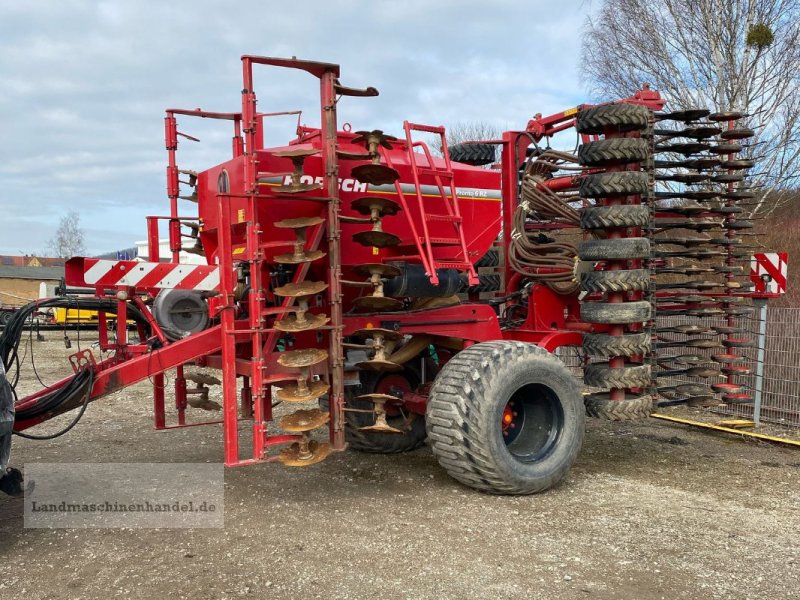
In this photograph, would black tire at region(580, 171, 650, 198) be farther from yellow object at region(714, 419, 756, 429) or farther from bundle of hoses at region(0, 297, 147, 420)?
bundle of hoses at region(0, 297, 147, 420)

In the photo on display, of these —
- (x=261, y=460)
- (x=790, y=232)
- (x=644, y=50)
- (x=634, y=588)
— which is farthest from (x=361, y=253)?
(x=644, y=50)

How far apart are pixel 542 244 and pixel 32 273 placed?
43142 mm

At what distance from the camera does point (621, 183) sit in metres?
5.06

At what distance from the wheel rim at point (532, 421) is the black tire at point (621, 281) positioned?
88cm

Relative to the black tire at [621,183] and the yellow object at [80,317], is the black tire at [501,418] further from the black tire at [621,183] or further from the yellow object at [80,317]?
the yellow object at [80,317]

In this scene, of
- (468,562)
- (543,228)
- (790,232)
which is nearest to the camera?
(468,562)

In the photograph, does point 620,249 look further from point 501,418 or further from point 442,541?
point 442,541

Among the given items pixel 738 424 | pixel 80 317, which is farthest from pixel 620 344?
pixel 80 317

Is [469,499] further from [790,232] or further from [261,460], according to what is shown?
[790,232]

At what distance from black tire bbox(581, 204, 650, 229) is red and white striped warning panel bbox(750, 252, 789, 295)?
259 cm

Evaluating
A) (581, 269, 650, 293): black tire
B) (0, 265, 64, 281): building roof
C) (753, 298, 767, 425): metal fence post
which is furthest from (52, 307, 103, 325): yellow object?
(0, 265, 64, 281): building roof

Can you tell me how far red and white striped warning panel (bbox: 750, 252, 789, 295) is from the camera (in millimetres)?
6969

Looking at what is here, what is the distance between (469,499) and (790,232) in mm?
9630

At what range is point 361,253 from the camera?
16.7 ft
